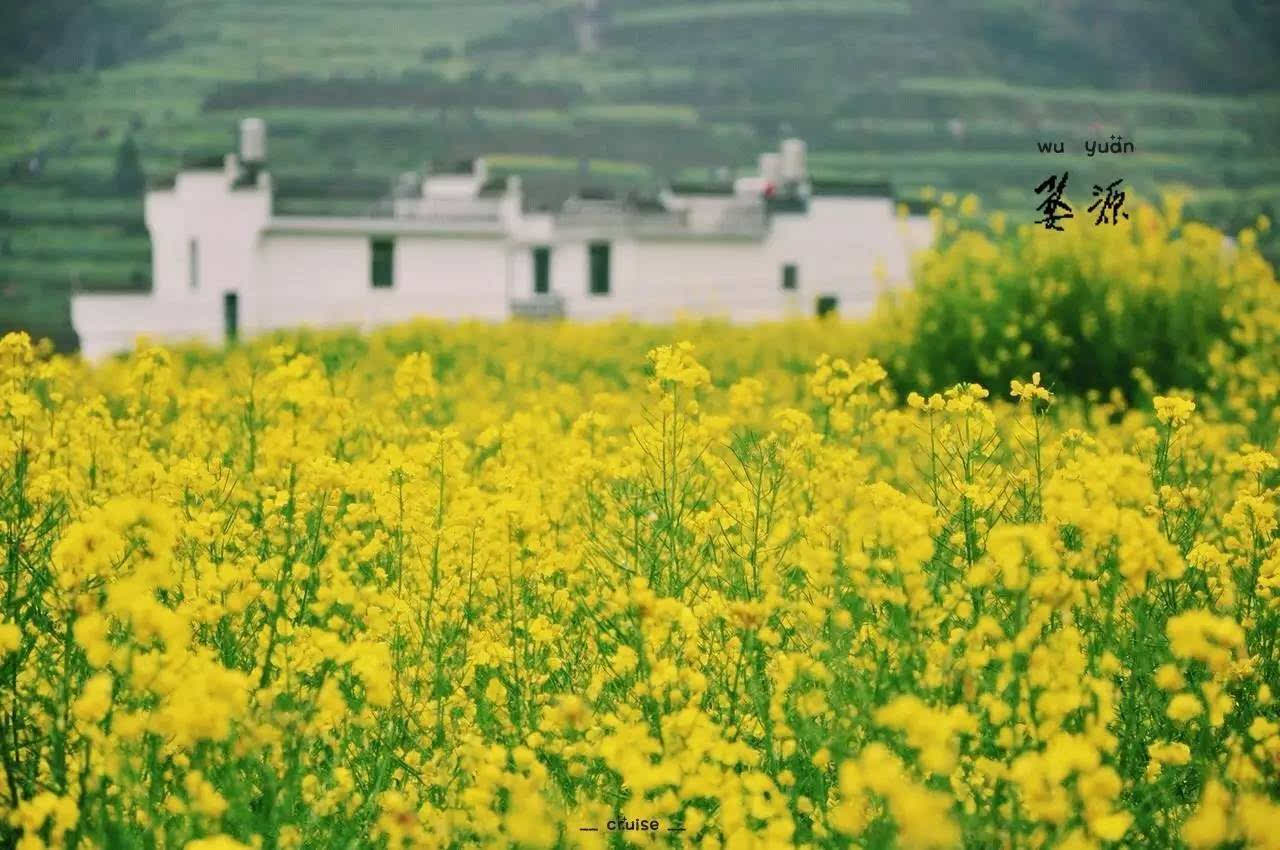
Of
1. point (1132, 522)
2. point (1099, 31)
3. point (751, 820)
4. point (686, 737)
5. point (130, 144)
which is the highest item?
point (1099, 31)

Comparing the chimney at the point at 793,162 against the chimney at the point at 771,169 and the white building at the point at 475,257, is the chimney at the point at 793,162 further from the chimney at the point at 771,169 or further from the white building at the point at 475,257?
the white building at the point at 475,257

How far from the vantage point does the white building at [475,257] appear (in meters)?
41.1

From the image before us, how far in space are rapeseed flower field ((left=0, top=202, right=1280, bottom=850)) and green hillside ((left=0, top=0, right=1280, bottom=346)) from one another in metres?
67.1

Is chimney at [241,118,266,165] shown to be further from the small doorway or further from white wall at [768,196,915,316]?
white wall at [768,196,915,316]

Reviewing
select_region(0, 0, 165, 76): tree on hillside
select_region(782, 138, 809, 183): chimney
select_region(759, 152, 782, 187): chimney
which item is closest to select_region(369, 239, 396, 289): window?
select_region(782, 138, 809, 183): chimney

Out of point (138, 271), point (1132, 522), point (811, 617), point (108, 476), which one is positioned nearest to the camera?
point (1132, 522)

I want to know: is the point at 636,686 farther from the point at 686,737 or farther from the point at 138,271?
the point at 138,271

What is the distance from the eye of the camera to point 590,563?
15.1 ft

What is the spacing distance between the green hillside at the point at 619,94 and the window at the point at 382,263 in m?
31.5

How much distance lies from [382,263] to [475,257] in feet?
7.90

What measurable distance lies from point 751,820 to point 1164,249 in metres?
11.7

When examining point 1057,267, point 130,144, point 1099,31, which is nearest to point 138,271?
point 130,144

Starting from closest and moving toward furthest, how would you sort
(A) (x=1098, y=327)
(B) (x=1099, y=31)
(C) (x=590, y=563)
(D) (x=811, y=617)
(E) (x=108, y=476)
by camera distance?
(D) (x=811, y=617), (C) (x=590, y=563), (E) (x=108, y=476), (A) (x=1098, y=327), (B) (x=1099, y=31)

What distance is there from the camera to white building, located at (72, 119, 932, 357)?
41.1m
